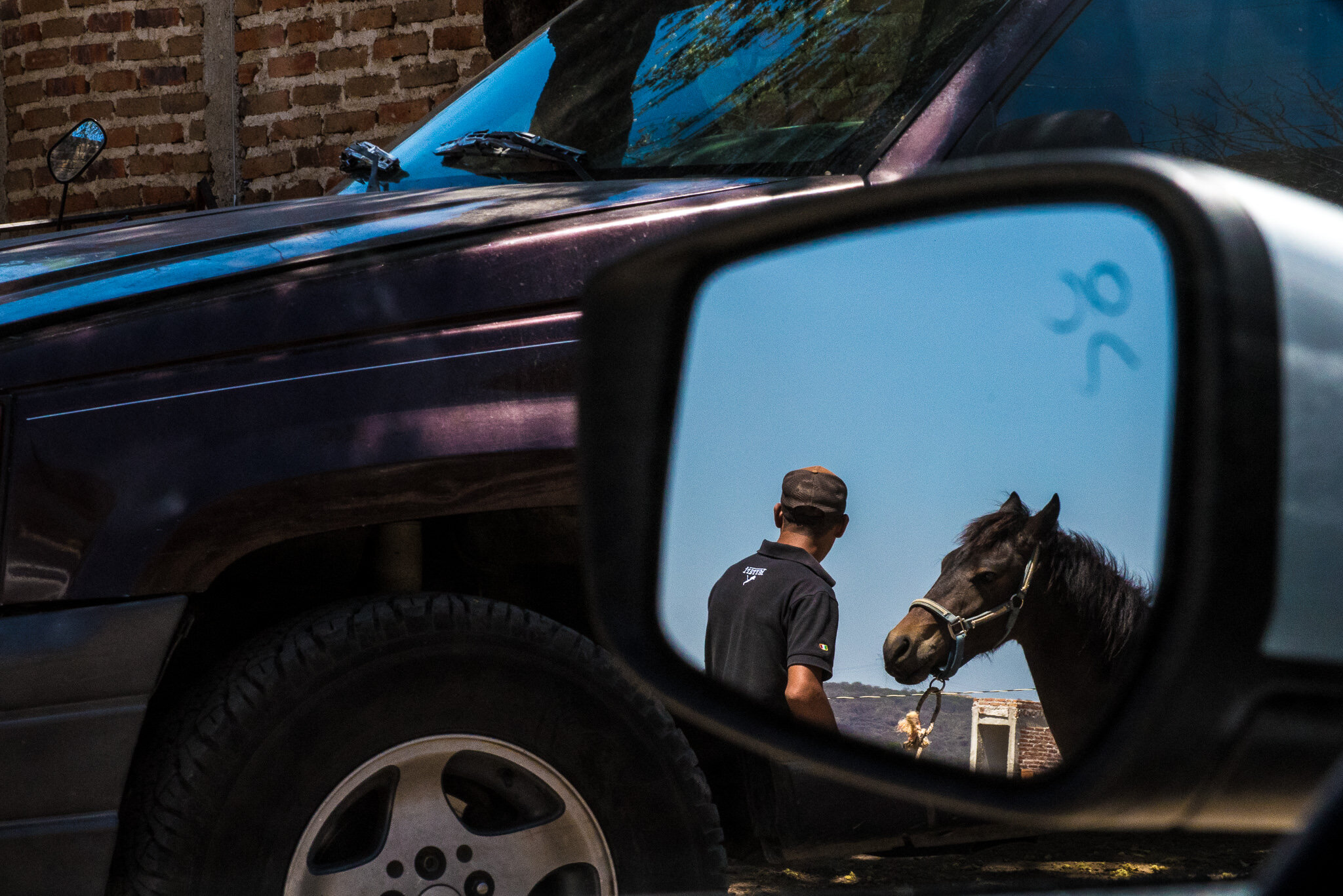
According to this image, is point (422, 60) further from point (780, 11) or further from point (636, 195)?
point (636, 195)

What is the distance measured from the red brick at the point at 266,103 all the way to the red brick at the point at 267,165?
0.25 m

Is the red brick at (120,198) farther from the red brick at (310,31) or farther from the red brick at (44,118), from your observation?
the red brick at (310,31)

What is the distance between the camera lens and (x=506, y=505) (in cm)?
180

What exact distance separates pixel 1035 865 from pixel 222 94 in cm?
639

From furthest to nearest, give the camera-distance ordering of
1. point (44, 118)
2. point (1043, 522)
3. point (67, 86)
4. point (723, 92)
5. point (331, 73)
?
point (44, 118)
point (67, 86)
point (331, 73)
point (723, 92)
point (1043, 522)

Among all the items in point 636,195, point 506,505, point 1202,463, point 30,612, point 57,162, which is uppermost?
point 57,162

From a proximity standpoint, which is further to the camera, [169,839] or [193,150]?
[193,150]

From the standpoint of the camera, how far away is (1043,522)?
0.84 meters

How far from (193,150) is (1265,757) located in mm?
7729

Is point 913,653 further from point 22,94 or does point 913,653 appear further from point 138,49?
point 22,94

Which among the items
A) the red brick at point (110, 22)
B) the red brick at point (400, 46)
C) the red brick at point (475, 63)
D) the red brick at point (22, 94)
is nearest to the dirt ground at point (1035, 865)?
the red brick at point (475, 63)

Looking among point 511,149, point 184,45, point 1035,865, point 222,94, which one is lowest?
point 1035,865

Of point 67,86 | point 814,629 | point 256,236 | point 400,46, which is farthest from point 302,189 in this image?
point 814,629

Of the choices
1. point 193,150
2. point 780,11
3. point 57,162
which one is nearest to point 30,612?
point 780,11
